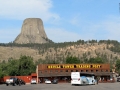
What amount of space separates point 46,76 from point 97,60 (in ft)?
143

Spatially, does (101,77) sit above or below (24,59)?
below

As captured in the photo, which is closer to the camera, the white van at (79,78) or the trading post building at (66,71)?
the white van at (79,78)

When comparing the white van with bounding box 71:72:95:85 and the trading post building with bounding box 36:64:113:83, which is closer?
the white van with bounding box 71:72:95:85

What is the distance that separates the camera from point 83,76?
6362 cm

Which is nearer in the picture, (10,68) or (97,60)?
(10,68)

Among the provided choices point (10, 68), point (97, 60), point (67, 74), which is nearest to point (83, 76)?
point (67, 74)

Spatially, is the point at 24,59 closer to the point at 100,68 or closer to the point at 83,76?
the point at 100,68

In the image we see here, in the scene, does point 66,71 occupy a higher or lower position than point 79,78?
higher

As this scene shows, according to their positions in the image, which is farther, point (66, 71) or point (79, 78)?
point (66, 71)

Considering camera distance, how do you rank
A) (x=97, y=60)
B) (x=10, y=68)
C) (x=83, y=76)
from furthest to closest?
(x=97, y=60) → (x=10, y=68) → (x=83, y=76)

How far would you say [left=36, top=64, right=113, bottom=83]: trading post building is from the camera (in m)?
107

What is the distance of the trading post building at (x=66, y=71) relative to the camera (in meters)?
107

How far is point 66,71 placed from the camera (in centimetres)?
10944

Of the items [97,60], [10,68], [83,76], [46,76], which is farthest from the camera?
[97,60]
